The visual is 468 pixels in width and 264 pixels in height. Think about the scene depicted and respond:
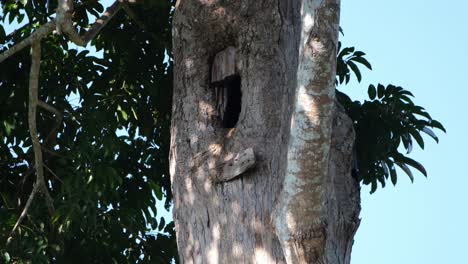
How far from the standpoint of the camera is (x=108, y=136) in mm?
7242

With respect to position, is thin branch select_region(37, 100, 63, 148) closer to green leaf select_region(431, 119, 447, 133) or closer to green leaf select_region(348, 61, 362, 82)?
green leaf select_region(348, 61, 362, 82)

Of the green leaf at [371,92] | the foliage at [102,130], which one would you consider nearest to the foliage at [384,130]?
the green leaf at [371,92]

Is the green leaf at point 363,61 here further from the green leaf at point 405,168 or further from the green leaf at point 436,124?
the green leaf at point 405,168

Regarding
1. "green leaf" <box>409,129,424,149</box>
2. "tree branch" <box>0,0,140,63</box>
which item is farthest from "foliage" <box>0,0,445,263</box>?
"tree branch" <box>0,0,140,63</box>

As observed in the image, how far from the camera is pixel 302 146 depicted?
4.66 metres

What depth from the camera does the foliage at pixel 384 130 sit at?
725 cm

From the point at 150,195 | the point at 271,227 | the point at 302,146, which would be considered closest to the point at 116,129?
the point at 150,195

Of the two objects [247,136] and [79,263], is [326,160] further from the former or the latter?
[79,263]

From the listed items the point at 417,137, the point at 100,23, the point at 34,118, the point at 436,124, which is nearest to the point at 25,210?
the point at 34,118

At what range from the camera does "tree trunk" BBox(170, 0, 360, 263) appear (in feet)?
15.3

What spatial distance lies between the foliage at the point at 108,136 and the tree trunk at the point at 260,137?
1360 mm

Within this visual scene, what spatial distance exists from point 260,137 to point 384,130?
1.96 m

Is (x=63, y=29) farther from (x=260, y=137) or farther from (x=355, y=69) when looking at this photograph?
(x=355, y=69)

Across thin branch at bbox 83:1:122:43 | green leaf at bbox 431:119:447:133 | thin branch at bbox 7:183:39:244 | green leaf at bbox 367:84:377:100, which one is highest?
thin branch at bbox 83:1:122:43
